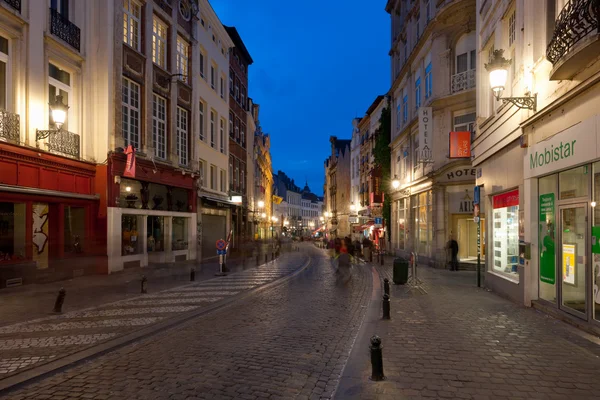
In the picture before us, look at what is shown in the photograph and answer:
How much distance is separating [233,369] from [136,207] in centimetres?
1541

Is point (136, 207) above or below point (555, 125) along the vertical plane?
below

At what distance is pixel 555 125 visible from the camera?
9547 mm

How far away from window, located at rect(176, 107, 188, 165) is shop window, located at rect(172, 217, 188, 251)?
10.3 ft

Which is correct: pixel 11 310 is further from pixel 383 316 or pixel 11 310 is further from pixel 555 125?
pixel 555 125

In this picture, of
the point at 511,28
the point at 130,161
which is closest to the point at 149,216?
the point at 130,161

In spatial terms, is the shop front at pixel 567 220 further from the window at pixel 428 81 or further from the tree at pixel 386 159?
the tree at pixel 386 159

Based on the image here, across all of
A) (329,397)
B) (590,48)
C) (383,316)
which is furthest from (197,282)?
(590,48)

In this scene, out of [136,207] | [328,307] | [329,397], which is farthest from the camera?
[136,207]

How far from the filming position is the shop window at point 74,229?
16766mm

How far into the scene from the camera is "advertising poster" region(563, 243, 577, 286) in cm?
904

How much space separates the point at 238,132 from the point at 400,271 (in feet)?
84.5

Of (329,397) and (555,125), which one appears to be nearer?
(329,397)

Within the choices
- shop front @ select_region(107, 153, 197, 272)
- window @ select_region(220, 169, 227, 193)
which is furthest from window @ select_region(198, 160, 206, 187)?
window @ select_region(220, 169, 227, 193)

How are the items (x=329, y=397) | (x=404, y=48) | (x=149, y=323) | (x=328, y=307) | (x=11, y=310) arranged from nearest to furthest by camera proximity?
(x=329, y=397), (x=149, y=323), (x=11, y=310), (x=328, y=307), (x=404, y=48)
